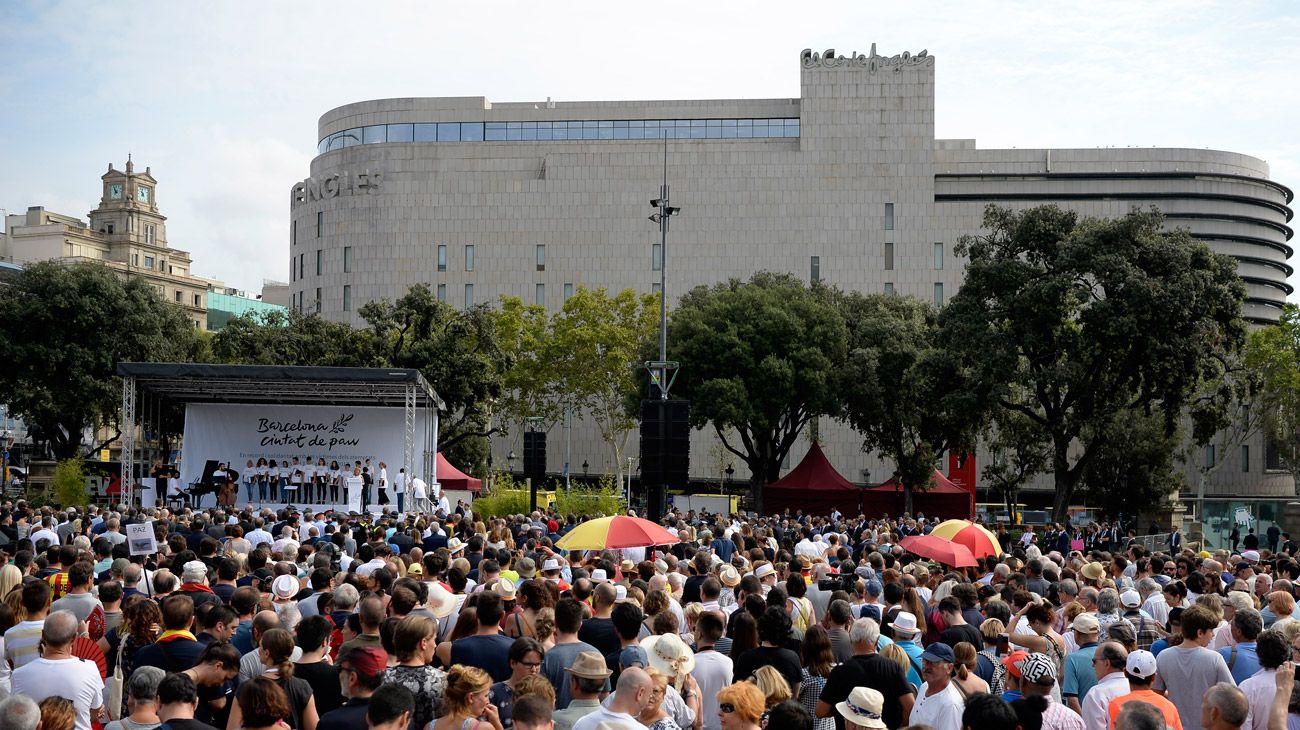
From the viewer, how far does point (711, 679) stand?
7.35 meters

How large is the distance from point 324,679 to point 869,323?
42.0 metres

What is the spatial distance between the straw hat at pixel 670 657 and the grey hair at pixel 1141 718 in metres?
2.36

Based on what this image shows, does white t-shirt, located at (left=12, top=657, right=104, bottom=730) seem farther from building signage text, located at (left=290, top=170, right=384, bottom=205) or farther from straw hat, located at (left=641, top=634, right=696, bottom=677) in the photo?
building signage text, located at (left=290, top=170, right=384, bottom=205)

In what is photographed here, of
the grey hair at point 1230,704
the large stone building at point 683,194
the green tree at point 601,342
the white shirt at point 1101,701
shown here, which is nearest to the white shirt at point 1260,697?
the white shirt at point 1101,701

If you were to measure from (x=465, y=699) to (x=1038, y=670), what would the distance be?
2979 mm

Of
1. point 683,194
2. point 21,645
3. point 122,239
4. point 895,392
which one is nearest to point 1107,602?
point 21,645

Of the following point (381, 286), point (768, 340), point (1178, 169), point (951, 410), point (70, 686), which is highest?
point (1178, 169)

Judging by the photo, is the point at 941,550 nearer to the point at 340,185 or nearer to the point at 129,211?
the point at 340,185

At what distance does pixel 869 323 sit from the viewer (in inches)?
1866

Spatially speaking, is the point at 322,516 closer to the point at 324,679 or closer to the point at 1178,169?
the point at 324,679

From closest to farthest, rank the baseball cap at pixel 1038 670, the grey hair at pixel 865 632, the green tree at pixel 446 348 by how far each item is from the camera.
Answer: the baseball cap at pixel 1038 670 < the grey hair at pixel 865 632 < the green tree at pixel 446 348

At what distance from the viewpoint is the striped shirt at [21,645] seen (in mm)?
7637

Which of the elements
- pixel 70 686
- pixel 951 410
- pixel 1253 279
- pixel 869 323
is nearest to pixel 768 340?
pixel 869 323

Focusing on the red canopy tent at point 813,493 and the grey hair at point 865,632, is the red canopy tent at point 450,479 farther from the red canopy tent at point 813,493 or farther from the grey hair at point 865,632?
the grey hair at point 865,632
